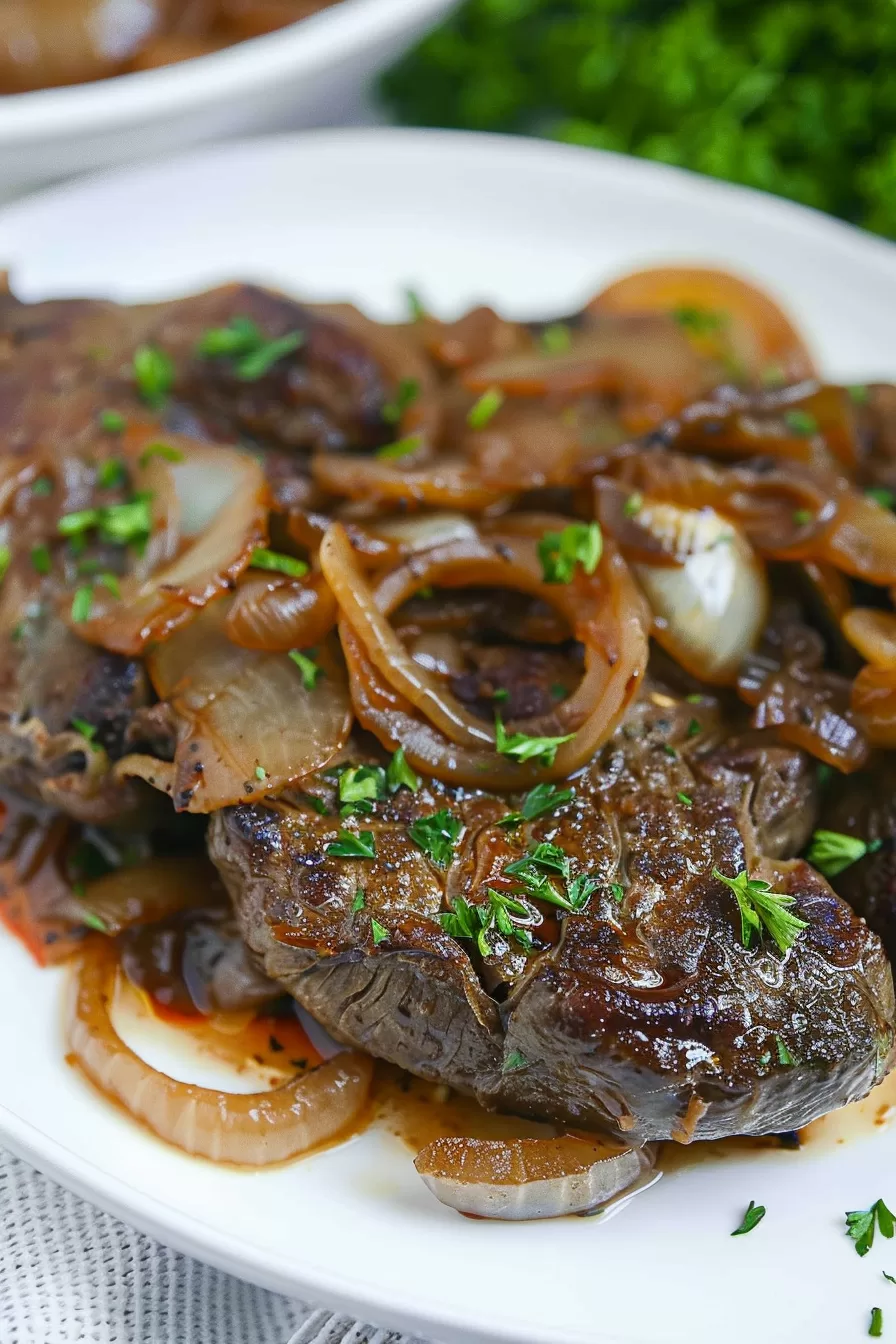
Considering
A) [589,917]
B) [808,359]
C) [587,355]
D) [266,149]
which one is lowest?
[808,359]

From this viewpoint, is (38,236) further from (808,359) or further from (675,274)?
(808,359)

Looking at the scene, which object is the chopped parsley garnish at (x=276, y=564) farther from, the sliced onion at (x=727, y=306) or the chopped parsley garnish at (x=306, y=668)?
the sliced onion at (x=727, y=306)

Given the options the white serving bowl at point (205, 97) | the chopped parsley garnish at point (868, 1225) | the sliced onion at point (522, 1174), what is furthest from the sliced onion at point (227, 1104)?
the white serving bowl at point (205, 97)

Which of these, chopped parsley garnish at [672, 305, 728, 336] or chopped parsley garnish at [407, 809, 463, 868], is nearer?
chopped parsley garnish at [407, 809, 463, 868]

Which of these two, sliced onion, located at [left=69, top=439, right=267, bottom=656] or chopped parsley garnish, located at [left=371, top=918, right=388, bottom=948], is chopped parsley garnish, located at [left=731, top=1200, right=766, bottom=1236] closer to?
chopped parsley garnish, located at [left=371, top=918, right=388, bottom=948]

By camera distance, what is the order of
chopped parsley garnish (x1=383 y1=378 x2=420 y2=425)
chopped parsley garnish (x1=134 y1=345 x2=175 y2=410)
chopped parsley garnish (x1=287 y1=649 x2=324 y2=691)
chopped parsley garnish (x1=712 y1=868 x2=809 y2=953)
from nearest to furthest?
chopped parsley garnish (x1=712 y1=868 x2=809 y2=953) → chopped parsley garnish (x1=287 y1=649 x2=324 y2=691) → chopped parsley garnish (x1=134 y1=345 x2=175 y2=410) → chopped parsley garnish (x1=383 y1=378 x2=420 y2=425)

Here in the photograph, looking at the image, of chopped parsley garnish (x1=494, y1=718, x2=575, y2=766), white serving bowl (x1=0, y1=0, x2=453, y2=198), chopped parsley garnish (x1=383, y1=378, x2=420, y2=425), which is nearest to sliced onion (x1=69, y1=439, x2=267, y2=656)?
chopped parsley garnish (x1=383, y1=378, x2=420, y2=425)

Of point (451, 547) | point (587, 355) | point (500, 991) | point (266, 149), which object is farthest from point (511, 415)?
point (266, 149)

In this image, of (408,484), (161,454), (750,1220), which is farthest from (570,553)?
(750,1220)
